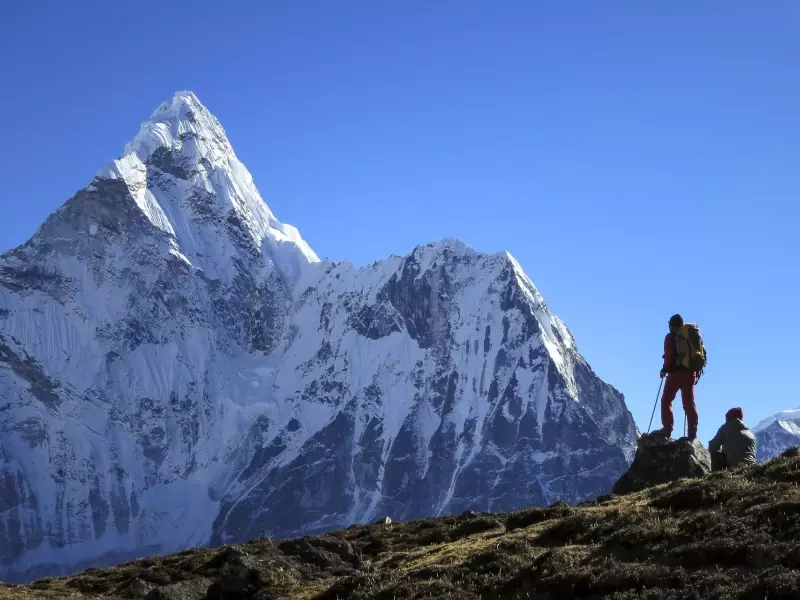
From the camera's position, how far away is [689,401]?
35.1 m

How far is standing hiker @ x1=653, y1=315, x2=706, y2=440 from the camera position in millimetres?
34594

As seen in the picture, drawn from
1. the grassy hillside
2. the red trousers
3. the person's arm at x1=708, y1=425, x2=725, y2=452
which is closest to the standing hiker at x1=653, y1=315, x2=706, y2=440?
the red trousers

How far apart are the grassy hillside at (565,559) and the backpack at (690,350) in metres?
4.15

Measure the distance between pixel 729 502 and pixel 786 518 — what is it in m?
2.70

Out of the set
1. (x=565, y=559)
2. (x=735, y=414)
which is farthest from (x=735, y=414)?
(x=565, y=559)

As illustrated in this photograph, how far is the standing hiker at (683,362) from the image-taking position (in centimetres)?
3459

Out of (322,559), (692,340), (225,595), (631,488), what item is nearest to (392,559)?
(322,559)

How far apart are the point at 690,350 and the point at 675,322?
0.90 m

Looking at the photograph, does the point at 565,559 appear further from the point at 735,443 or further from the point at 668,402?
the point at 668,402

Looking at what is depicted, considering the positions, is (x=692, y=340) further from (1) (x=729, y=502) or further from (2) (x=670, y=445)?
(1) (x=729, y=502)

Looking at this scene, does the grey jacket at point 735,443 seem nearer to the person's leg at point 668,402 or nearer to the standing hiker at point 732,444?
the standing hiker at point 732,444

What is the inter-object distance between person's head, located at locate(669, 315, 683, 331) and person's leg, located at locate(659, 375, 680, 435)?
1.35m

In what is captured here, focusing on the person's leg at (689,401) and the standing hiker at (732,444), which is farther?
the person's leg at (689,401)

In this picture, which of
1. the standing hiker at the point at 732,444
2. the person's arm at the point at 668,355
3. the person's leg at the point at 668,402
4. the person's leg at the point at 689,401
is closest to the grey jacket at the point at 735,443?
the standing hiker at the point at 732,444
